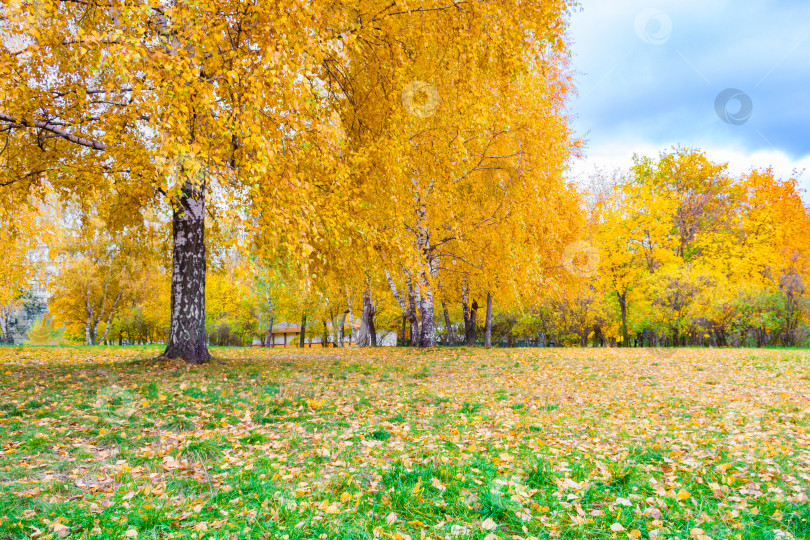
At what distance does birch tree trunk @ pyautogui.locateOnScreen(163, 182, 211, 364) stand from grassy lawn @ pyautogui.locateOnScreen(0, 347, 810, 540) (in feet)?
5.53

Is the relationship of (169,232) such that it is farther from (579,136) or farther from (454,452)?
(579,136)

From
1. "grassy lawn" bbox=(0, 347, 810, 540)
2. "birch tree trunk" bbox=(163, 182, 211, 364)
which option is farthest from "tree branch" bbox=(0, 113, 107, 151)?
"grassy lawn" bbox=(0, 347, 810, 540)

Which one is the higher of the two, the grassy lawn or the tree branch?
the tree branch

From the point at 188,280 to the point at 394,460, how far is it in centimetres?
702

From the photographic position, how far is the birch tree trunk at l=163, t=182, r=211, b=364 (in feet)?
31.1

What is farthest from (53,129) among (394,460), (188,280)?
(394,460)

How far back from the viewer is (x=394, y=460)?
4.36 m

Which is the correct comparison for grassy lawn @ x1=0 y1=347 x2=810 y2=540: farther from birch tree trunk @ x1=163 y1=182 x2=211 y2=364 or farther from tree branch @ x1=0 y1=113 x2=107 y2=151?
tree branch @ x1=0 y1=113 x2=107 y2=151

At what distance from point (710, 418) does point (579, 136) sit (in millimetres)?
15863

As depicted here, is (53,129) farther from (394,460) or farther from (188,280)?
(394,460)

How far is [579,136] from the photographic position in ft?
63.2

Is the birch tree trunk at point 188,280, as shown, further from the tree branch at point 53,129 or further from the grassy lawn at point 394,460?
the tree branch at point 53,129

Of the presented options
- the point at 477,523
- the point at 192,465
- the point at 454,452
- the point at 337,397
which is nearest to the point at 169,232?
the point at 337,397

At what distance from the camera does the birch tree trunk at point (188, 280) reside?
9.48 meters
